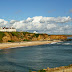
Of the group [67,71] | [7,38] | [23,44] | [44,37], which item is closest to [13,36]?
[7,38]

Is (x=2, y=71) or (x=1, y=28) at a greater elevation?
(x=1, y=28)

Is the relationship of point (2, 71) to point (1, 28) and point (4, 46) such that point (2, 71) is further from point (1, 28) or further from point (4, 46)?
point (1, 28)

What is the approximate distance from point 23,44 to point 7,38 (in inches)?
896

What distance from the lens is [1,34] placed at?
Answer: 131 m

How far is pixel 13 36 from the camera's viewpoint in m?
140

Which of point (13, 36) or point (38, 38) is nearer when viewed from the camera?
point (13, 36)

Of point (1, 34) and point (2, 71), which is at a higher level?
point (1, 34)

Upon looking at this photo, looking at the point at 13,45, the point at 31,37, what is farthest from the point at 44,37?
the point at 13,45

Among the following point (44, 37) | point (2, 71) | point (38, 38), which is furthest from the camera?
point (44, 37)

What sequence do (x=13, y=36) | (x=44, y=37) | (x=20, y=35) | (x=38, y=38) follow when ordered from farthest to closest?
(x=44, y=37) → (x=38, y=38) → (x=20, y=35) → (x=13, y=36)

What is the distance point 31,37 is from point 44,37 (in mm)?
32218

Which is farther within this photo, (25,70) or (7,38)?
(7,38)

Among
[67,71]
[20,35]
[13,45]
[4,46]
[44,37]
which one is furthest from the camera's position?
[44,37]

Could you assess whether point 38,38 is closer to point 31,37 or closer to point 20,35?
point 31,37
